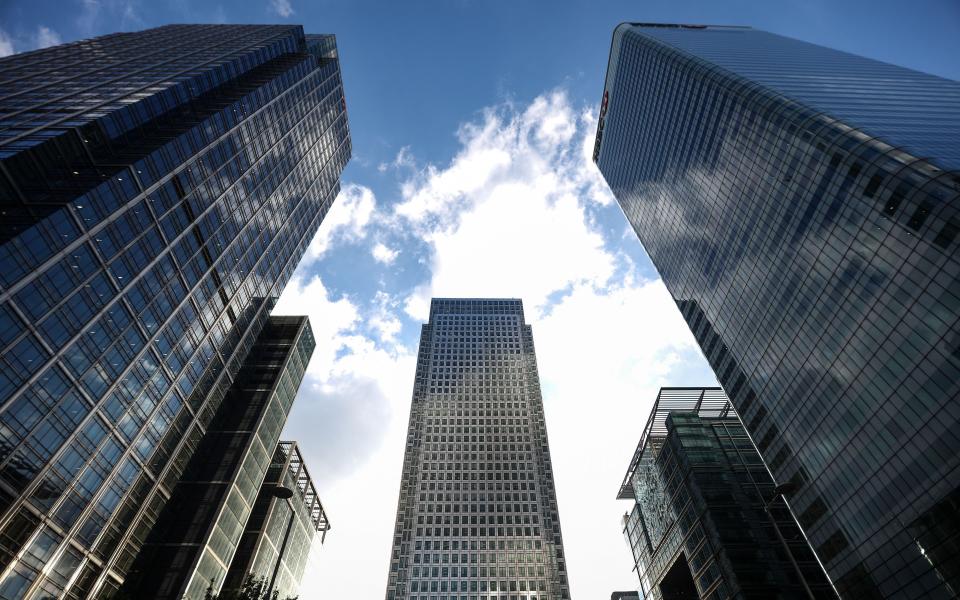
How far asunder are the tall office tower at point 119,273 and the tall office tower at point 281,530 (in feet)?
84.4

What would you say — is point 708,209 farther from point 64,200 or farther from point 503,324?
point 503,324

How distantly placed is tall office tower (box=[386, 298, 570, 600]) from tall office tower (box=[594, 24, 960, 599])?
68135 millimetres

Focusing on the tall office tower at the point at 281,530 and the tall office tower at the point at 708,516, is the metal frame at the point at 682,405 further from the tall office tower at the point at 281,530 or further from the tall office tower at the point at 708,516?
the tall office tower at the point at 281,530

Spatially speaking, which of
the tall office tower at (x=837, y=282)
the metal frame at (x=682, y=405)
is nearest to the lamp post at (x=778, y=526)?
the tall office tower at (x=837, y=282)

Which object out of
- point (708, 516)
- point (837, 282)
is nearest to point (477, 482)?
point (708, 516)

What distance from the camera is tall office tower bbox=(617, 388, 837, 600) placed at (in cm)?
6869

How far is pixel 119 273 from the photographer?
193ft

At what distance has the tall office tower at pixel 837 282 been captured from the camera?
4650 centimetres

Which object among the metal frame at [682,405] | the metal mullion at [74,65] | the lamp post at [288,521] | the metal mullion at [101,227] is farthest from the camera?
the lamp post at [288,521]

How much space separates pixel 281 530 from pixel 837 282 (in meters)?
107

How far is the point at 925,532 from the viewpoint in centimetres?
4659

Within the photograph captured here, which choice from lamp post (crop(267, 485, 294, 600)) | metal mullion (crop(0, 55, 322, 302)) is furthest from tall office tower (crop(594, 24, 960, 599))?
lamp post (crop(267, 485, 294, 600))

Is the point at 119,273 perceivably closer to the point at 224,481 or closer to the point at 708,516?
the point at 224,481

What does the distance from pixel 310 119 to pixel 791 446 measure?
113 metres
